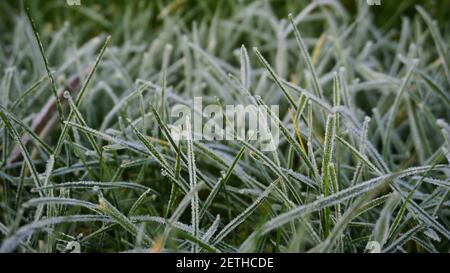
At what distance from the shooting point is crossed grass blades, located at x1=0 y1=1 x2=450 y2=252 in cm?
70

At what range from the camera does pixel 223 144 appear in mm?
924

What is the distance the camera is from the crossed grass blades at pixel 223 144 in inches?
27.4

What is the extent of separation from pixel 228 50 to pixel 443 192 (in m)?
0.62

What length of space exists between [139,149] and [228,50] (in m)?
0.53

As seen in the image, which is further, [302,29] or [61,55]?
[302,29]

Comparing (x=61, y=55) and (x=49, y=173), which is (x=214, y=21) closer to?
(x=61, y=55)

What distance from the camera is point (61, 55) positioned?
1.23 m
